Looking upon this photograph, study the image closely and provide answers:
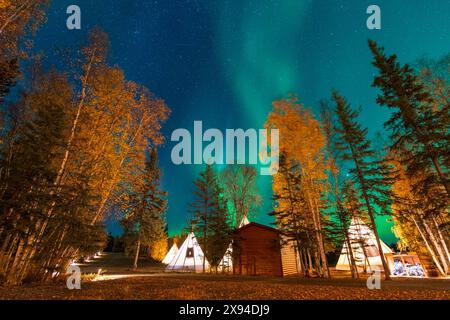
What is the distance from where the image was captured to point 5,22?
316 inches

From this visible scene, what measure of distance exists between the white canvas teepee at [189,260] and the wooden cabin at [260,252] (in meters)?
5.36

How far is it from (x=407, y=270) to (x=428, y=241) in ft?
19.0

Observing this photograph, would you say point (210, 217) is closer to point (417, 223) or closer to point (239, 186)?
point (239, 186)

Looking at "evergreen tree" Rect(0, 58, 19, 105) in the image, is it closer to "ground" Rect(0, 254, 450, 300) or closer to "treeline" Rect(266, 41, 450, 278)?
"ground" Rect(0, 254, 450, 300)

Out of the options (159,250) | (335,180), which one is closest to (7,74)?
(335,180)

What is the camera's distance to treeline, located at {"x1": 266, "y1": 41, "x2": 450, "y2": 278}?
11.7 metres

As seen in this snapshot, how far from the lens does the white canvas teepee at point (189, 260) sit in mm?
24625

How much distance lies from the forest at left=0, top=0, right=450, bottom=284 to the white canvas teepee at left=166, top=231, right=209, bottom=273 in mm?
12522

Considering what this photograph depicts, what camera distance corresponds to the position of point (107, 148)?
430 inches

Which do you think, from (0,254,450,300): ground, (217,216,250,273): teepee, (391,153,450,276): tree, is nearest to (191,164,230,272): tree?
(217,216,250,273): teepee

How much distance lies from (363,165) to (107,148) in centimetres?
1584
